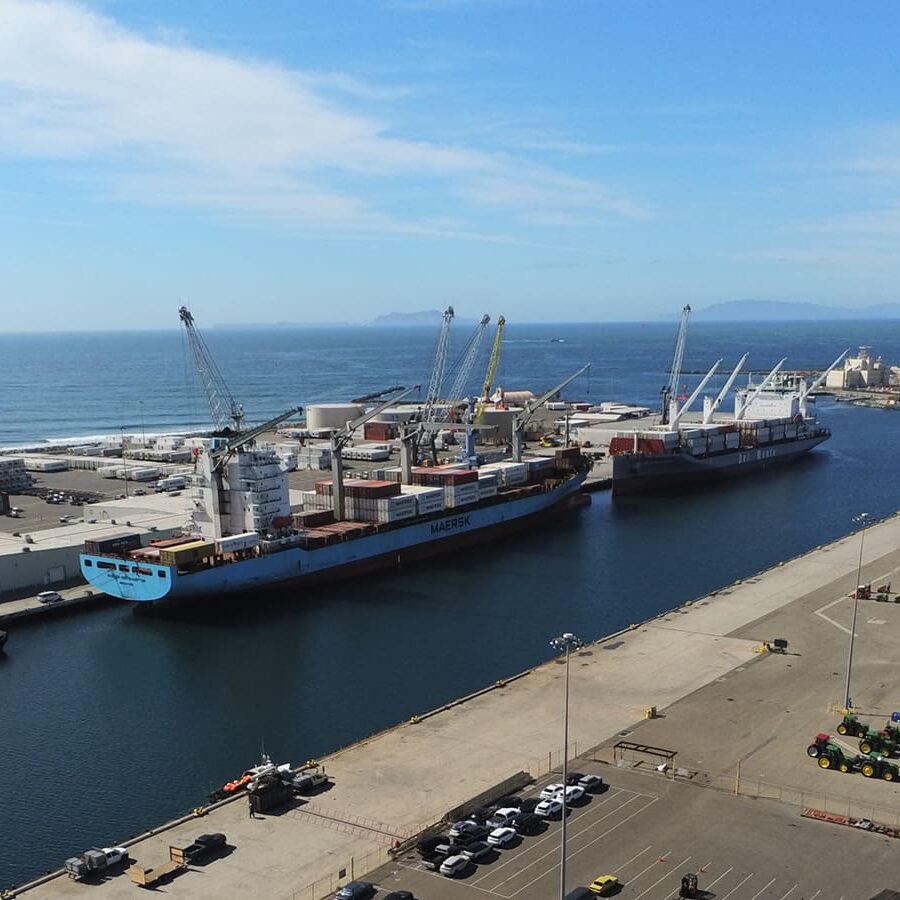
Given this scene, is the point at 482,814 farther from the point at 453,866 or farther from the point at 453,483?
the point at 453,483

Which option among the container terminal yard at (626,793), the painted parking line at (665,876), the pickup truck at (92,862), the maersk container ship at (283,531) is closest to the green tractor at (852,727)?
the container terminal yard at (626,793)

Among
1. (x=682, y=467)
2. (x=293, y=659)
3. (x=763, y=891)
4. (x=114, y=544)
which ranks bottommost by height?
(x=293, y=659)

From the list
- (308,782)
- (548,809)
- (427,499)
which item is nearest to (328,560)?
(427,499)

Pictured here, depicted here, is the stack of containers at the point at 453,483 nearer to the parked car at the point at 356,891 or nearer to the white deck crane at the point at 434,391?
the white deck crane at the point at 434,391

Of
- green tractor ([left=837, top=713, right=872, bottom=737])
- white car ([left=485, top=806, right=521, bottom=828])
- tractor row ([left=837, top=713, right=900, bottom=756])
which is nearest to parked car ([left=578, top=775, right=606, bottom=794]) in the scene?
white car ([left=485, top=806, right=521, bottom=828])

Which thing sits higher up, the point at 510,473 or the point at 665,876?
the point at 510,473

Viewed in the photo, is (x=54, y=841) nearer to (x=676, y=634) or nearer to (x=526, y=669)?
(x=526, y=669)
